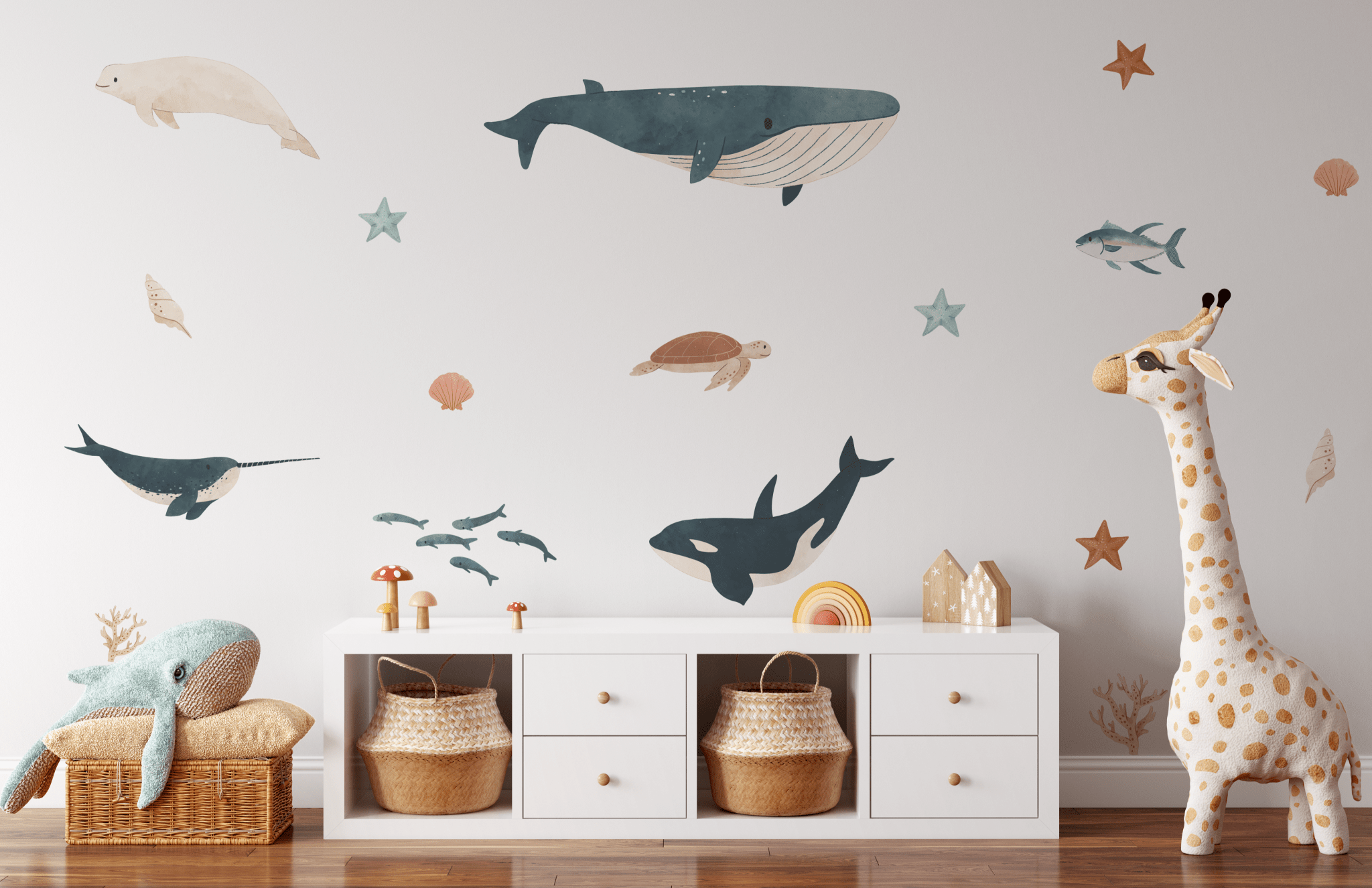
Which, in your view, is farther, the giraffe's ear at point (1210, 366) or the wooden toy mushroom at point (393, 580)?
the wooden toy mushroom at point (393, 580)

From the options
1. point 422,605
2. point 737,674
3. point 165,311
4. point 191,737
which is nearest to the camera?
point 191,737

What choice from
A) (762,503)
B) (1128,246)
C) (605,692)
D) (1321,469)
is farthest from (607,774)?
(1321,469)

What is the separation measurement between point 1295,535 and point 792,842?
57.0 inches

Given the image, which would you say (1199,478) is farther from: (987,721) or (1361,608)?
(1361,608)

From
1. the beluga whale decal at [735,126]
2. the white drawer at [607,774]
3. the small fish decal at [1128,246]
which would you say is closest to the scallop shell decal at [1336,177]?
the small fish decal at [1128,246]

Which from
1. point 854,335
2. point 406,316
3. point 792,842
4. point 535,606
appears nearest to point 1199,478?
point 854,335

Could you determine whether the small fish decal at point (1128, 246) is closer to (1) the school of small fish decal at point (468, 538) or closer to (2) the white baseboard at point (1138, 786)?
(2) the white baseboard at point (1138, 786)

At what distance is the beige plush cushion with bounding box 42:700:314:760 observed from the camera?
7.04 feet

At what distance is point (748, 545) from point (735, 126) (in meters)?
1.02

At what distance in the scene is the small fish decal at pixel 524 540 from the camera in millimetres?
2521

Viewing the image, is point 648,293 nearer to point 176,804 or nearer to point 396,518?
point 396,518

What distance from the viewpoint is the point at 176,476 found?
2527mm

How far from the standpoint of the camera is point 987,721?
7.20 feet

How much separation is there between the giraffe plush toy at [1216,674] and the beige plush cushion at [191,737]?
1.85 m
